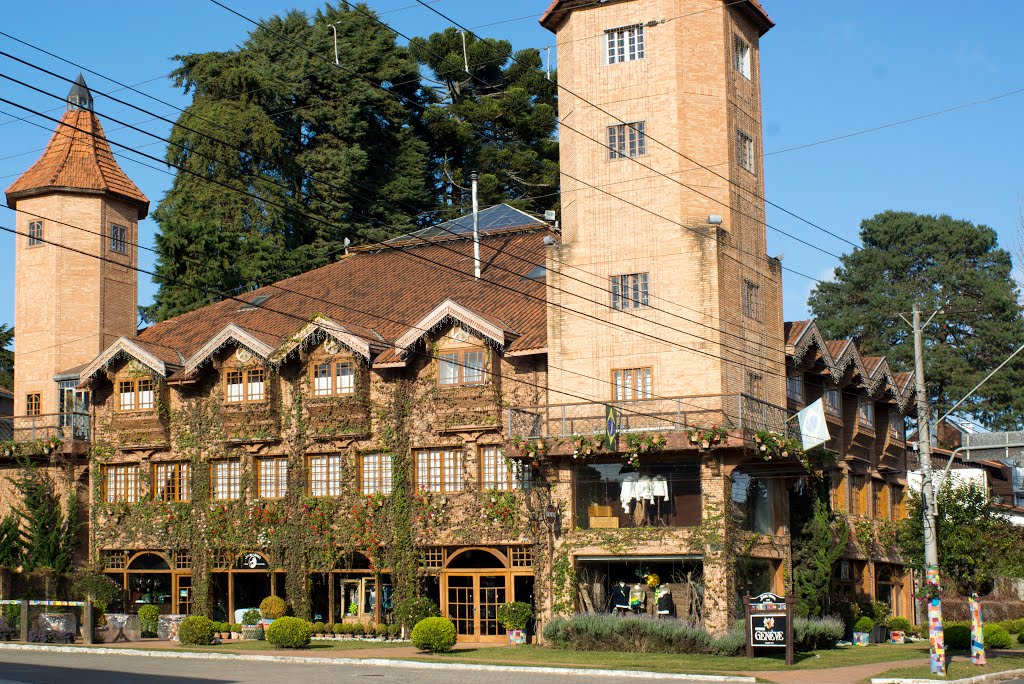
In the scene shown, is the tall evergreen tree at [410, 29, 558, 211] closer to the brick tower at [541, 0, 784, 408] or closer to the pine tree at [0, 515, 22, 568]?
the brick tower at [541, 0, 784, 408]

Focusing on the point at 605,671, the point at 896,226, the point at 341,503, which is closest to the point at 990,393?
the point at 896,226

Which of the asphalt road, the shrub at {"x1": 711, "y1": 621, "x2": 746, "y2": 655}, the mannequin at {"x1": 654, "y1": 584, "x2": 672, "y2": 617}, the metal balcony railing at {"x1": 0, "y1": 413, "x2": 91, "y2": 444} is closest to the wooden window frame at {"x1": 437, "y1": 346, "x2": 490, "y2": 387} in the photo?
the mannequin at {"x1": 654, "y1": 584, "x2": 672, "y2": 617}

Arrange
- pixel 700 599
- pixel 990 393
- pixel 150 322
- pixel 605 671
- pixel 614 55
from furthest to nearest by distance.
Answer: pixel 990 393 < pixel 150 322 < pixel 614 55 < pixel 700 599 < pixel 605 671

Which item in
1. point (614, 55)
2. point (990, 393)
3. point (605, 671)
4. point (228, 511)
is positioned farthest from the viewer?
point (990, 393)

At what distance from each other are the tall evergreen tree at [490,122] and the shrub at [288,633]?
39575mm

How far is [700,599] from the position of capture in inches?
1561

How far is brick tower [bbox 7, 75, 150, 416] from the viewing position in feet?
168

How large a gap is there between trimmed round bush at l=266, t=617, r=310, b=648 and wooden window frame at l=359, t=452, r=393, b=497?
783 cm

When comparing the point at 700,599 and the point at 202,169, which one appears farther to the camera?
the point at 202,169

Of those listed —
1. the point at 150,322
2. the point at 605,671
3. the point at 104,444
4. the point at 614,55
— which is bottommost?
the point at 605,671

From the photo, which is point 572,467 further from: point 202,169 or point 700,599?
point 202,169

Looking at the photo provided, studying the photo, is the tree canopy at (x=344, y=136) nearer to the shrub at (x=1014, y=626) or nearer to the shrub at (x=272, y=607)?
the shrub at (x=272, y=607)

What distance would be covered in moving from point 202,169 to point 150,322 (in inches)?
340

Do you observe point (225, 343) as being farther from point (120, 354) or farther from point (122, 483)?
point (122, 483)
